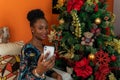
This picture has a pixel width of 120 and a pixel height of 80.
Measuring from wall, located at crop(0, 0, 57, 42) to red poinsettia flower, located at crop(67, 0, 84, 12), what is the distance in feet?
1.49

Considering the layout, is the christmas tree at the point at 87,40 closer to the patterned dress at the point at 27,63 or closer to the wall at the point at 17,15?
the wall at the point at 17,15

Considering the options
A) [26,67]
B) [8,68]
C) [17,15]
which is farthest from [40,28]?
[17,15]

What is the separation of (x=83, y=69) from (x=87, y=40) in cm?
24

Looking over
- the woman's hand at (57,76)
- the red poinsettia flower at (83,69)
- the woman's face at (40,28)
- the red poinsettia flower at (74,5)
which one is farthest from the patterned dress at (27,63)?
the red poinsettia flower at (74,5)

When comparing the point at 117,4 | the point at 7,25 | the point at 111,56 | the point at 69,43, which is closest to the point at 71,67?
the point at 69,43

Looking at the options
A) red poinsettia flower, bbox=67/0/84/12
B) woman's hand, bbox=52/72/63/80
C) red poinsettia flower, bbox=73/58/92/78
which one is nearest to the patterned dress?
woman's hand, bbox=52/72/63/80

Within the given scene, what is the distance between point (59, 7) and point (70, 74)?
636 millimetres

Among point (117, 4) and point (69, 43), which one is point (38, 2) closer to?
point (69, 43)

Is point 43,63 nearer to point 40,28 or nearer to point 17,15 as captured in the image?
point 40,28

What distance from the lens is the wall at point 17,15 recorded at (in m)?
2.11

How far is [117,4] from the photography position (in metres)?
2.90

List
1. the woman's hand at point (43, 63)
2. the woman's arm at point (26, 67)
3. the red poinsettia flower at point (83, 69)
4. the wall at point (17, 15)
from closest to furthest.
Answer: the woman's hand at point (43, 63)
the woman's arm at point (26, 67)
the red poinsettia flower at point (83, 69)
the wall at point (17, 15)

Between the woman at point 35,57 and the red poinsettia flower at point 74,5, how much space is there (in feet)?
1.35

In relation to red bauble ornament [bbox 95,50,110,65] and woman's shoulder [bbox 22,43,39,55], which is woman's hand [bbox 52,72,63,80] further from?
red bauble ornament [bbox 95,50,110,65]
